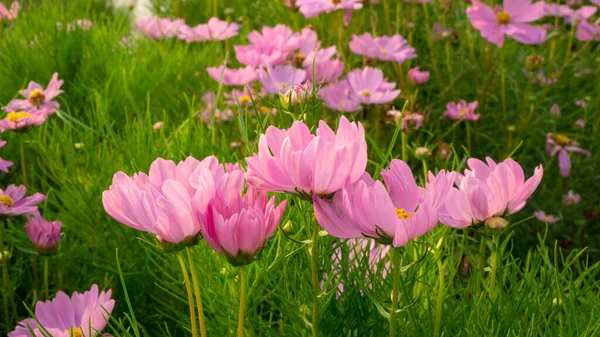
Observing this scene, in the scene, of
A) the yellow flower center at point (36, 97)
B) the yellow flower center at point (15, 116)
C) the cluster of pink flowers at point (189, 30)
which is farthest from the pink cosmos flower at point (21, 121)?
the cluster of pink flowers at point (189, 30)

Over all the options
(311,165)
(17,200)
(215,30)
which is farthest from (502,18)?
(311,165)

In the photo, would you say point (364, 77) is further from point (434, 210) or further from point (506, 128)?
point (434, 210)

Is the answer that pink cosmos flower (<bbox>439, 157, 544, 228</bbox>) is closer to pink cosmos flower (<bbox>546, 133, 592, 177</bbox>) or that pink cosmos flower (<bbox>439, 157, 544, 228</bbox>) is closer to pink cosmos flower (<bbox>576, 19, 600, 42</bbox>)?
pink cosmos flower (<bbox>546, 133, 592, 177</bbox>)

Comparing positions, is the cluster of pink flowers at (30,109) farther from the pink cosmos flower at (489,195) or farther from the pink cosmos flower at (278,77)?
the pink cosmos flower at (489,195)

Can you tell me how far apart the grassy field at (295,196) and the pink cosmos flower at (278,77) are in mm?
57

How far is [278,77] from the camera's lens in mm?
1402

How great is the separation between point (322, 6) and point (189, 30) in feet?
1.84

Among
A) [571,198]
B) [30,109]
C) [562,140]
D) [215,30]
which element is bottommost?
[571,198]

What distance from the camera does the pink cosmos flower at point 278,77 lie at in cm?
132

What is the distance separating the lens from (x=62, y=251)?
1147 millimetres

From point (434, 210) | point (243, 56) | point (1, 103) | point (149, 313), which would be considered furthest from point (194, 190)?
point (1, 103)

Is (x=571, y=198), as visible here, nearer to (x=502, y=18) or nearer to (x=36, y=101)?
(x=502, y=18)

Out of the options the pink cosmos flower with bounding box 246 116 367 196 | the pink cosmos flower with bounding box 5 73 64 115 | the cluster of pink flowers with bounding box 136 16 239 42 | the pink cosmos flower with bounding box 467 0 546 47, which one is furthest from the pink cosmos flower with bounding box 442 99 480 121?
the pink cosmos flower with bounding box 246 116 367 196

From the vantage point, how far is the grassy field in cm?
75
